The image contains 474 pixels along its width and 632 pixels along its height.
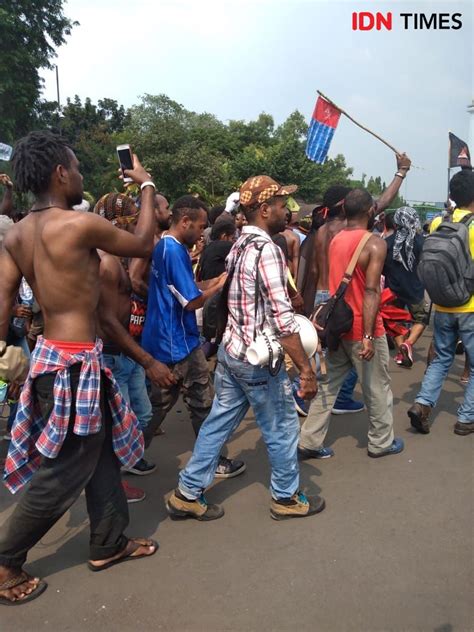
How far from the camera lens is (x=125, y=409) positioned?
2635mm

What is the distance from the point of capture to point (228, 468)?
365cm

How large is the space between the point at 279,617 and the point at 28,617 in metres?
1.10

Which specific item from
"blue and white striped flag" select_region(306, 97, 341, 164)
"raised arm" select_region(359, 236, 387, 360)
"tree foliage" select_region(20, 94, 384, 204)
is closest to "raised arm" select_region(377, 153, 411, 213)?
"raised arm" select_region(359, 236, 387, 360)

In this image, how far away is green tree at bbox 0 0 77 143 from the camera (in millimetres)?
18250

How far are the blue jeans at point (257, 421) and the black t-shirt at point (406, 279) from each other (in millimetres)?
3640

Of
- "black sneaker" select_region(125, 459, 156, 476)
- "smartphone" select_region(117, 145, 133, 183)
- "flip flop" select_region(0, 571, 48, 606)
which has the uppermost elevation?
"smartphone" select_region(117, 145, 133, 183)

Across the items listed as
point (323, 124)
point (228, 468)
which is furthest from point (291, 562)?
point (323, 124)

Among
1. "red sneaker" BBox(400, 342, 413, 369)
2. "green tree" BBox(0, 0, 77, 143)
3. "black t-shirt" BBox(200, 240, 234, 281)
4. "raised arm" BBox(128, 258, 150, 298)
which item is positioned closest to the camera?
"raised arm" BBox(128, 258, 150, 298)

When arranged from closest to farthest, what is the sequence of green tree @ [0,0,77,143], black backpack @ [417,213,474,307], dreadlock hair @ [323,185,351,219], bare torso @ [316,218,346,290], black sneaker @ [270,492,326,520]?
black sneaker @ [270,492,326,520] < black backpack @ [417,213,474,307] < bare torso @ [316,218,346,290] < dreadlock hair @ [323,185,351,219] < green tree @ [0,0,77,143]

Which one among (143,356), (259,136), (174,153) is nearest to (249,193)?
(143,356)

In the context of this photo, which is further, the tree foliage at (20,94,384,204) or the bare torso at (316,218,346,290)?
the tree foliage at (20,94,384,204)

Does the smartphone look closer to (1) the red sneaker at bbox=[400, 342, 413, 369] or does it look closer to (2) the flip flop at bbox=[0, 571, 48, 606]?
(2) the flip flop at bbox=[0, 571, 48, 606]

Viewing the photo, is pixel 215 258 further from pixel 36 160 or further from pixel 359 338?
pixel 36 160

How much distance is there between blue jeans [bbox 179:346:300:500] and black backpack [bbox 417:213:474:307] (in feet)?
5.88
